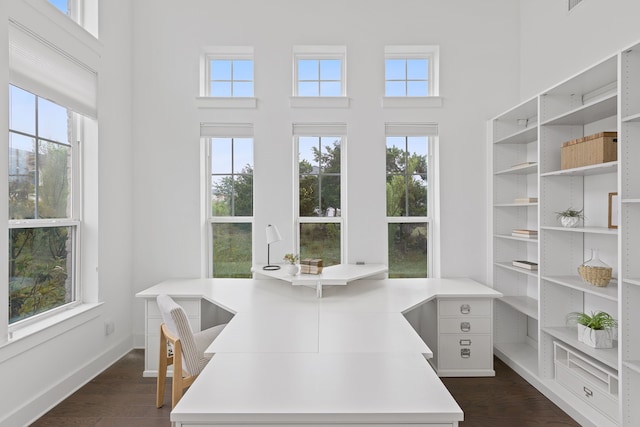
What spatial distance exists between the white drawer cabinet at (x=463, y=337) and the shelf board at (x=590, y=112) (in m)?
1.49

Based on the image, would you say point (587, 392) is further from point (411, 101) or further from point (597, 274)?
point (411, 101)

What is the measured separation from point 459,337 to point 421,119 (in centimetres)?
209

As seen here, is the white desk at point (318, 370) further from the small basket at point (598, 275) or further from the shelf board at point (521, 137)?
the shelf board at point (521, 137)

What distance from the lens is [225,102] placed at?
3.73 m

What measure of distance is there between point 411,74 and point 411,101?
0.36 metres

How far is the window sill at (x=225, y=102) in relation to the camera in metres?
3.72

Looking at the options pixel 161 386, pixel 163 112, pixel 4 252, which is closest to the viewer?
pixel 4 252

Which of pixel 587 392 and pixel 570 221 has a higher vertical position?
pixel 570 221

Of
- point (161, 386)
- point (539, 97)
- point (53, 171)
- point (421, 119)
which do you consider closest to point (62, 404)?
point (161, 386)

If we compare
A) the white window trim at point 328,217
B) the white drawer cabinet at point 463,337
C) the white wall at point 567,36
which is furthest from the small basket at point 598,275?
the white window trim at point 328,217

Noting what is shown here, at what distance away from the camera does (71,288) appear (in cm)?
307

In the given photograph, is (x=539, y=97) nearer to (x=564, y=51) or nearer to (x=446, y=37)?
(x=564, y=51)

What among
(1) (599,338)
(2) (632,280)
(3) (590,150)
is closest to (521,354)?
(1) (599,338)

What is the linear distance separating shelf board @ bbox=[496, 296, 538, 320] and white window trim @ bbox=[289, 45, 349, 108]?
240 cm
